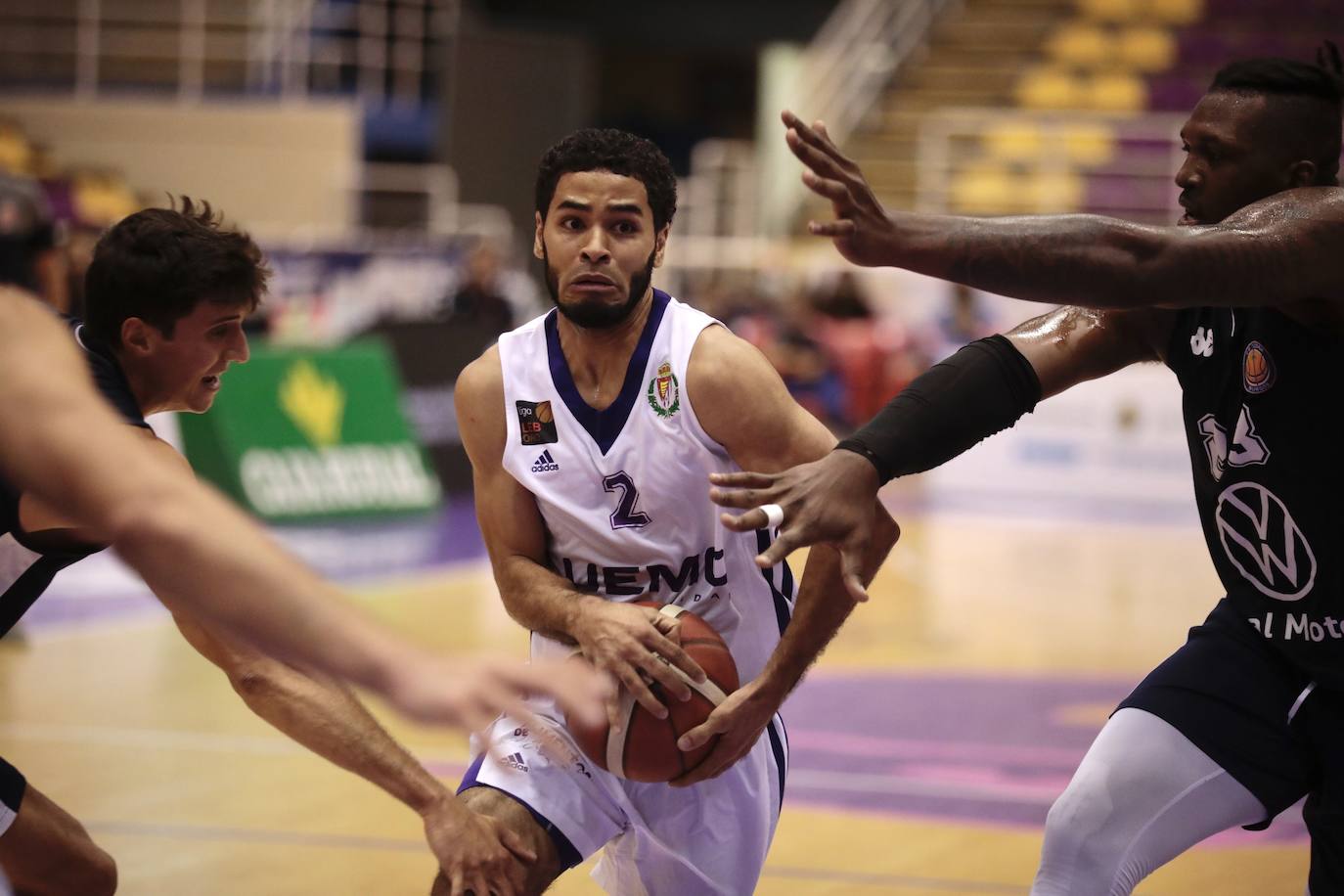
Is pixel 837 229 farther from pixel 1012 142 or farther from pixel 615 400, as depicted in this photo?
pixel 1012 142

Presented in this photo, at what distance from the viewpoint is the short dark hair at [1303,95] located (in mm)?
3234

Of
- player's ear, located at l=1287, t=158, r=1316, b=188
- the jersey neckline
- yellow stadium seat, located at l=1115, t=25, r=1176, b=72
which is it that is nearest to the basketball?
the jersey neckline

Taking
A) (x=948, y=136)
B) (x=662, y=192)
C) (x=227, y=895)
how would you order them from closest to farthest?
(x=662, y=192), (x=227, y=895), (x=948, y=136)

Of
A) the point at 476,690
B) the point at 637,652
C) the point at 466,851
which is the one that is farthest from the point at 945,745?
the point at 476,690

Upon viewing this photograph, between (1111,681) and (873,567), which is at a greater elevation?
(873,567)

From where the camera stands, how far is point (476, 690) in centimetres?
184

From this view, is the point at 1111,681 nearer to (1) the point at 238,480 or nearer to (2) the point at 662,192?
(2) the point at 662,192

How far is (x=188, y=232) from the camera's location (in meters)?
3.62

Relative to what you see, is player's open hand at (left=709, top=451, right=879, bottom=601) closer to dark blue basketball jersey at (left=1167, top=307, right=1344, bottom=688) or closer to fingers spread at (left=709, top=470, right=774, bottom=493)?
fingers spread at (left=709, top=470, right=774, bottom=493)

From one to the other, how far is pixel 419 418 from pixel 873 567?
10936 mm

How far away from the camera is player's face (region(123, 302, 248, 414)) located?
3.53 meters

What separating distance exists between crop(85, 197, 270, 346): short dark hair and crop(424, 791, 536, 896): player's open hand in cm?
118

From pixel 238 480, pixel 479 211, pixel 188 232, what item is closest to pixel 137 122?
pixel 479 211

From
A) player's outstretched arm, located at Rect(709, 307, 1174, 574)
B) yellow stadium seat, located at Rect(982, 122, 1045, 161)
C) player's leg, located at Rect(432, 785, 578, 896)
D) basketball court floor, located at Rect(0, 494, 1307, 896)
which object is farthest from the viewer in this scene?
yellow stadium seat, located at Rect(982, 122, 1045, 161)
